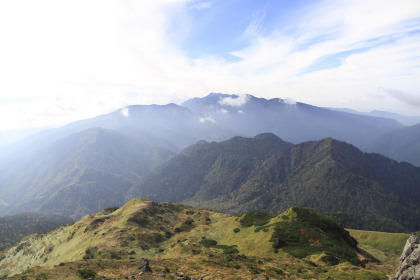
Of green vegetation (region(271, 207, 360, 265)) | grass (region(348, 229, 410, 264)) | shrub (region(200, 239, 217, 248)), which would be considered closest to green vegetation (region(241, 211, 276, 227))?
green vegetation (region(271, 207, 360, 265))

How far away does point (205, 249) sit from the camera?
58094 millimetres

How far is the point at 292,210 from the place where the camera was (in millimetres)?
66750

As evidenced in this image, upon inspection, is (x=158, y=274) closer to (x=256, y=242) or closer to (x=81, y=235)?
(x=256, y=242)

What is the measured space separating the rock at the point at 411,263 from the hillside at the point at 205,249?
44.4ft

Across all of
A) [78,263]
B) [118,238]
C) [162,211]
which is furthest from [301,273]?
[162,211]

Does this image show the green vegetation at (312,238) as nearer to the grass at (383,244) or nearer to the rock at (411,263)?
the rock at (411,263)

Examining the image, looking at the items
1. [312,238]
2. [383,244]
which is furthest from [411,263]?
[383,244]

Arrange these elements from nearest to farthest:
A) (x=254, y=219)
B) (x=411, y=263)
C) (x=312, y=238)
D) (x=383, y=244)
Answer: (x=411, y=263) < (x=312, y=238) < (x=254, y=219) < (x=383, y=244)

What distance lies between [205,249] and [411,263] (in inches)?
1740

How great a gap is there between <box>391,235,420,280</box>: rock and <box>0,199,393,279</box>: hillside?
1353cm

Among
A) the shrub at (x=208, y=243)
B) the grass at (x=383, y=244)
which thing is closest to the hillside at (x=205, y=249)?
the shrub at (x=208, y=243)

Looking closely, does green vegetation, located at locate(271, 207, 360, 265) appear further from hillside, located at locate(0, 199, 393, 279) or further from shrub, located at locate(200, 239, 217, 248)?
shrub, located at locate(200, 239, 217, 248)

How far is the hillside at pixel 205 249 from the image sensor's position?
3875cm

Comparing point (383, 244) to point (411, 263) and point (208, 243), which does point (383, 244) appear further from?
point (411, 263)
